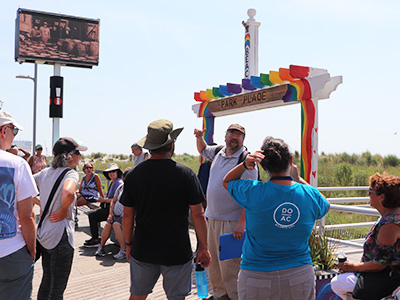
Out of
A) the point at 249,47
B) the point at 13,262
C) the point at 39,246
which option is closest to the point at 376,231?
the point at 13,262

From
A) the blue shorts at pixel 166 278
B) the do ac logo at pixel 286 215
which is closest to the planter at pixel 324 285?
the blue shorts at pixel 166 278

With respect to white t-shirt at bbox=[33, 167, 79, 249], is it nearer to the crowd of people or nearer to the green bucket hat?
the crowd of people

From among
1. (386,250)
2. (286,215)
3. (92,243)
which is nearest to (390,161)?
(92,243)

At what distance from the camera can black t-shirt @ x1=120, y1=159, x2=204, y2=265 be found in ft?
8.74

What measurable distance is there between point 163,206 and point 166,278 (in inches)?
20.4

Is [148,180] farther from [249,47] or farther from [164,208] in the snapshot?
[249,47]

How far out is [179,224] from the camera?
272cm

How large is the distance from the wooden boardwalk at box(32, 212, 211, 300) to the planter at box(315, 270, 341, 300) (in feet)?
4.78

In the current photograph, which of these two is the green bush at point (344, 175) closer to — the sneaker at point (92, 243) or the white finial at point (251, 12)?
Result: the white finial at point (251, 12)

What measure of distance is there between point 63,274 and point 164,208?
44.3 inches

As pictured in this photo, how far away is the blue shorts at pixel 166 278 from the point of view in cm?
271

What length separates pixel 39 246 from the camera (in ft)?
10.6

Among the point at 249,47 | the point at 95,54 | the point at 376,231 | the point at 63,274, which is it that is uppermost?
the point at 95,54

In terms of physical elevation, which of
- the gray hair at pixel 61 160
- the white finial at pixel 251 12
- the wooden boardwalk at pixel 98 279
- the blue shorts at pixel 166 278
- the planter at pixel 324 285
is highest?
the white finial at pixel 251 12
